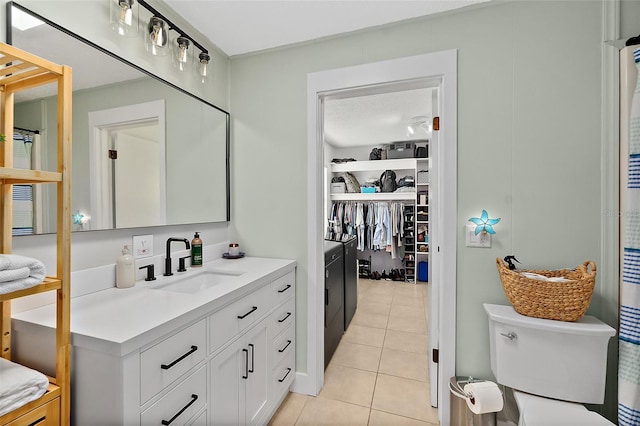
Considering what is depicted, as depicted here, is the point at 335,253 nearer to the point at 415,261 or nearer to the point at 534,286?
the point at 534,286

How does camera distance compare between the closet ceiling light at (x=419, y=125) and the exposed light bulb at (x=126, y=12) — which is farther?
the closet ceiling light at (x=419, y=125)

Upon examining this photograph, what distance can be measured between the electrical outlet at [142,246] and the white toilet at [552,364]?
1.86 meters

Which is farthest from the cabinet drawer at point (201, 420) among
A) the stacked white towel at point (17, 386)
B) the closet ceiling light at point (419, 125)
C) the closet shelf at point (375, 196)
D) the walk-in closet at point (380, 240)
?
the closet shelf at point (375, 196)

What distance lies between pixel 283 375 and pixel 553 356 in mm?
1461

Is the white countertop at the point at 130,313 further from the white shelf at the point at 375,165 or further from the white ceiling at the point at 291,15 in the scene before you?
the white shelf at the point at 375,165

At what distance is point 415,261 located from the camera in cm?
479

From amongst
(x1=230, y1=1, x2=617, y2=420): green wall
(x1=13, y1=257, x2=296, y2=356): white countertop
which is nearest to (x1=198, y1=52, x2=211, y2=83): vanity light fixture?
(x1=230, y1=1, x2=617, y2=420): green wall

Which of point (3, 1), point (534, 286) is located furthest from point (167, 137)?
point (534, 286)

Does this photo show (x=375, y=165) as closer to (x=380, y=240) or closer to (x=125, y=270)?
(x=380, y=240)

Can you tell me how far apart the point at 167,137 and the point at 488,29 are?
6.39ft

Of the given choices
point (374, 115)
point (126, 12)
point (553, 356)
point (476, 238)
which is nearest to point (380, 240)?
point (374, 115)

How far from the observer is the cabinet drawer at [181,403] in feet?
3.03

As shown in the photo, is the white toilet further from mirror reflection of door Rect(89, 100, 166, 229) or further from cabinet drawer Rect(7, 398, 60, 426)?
mirror reflection of door Rect(89, 100, 166, 229)

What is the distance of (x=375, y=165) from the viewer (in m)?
5.00
